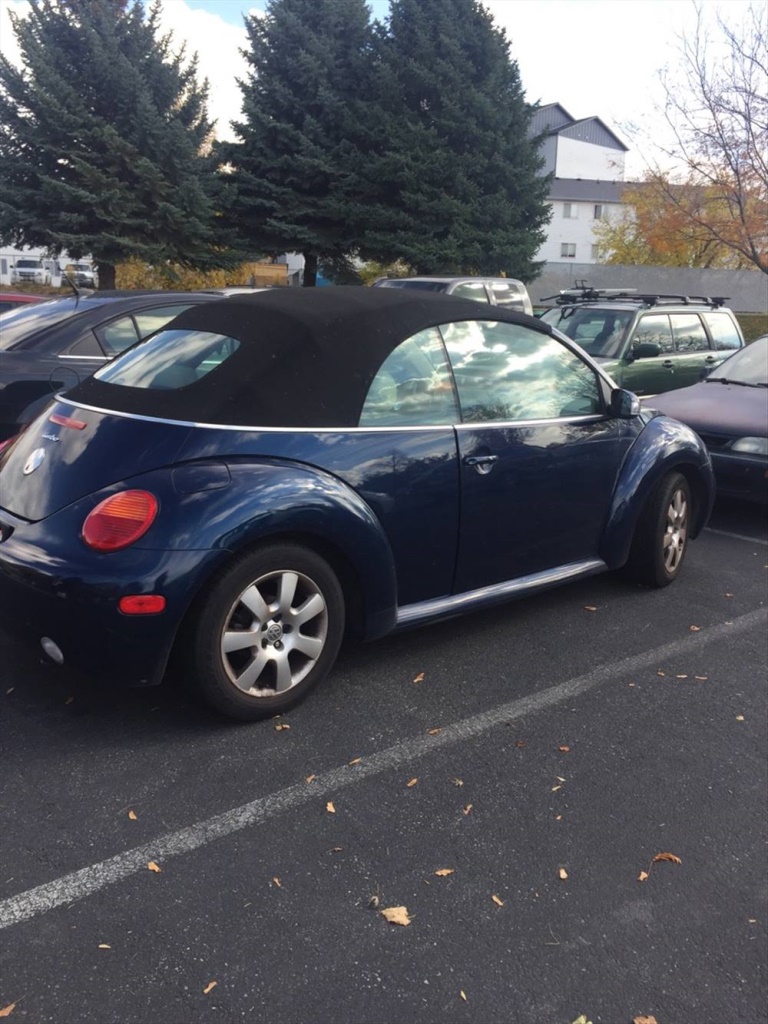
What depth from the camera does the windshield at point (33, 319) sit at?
698 cm

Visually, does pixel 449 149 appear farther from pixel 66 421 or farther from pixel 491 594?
pixel 66 421

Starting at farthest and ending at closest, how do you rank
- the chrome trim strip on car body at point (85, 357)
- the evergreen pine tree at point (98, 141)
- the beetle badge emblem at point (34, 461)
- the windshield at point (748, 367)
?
the evergreen pine tree at point (98, 141)
the windshield at point (748, 367)
the chrome trim strip on car body at point (85, 357)
the beetle badge emblem at point (34, 461)

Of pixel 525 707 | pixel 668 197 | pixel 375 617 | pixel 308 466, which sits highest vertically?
pixel 668 197

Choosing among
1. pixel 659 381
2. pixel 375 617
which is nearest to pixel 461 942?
pixel 375 617

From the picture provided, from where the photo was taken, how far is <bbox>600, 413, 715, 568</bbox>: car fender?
512 cm

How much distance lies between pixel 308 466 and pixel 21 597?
Result: 1187 millimetres

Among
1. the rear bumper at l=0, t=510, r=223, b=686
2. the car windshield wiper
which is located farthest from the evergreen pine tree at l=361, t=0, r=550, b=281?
the rear bumper at l=0, t=510, r=223, b=686

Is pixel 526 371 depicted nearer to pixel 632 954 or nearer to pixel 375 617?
pixel 375 617

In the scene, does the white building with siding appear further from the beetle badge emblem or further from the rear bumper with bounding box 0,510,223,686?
the rear bumper with bounding box 0,510,223,686

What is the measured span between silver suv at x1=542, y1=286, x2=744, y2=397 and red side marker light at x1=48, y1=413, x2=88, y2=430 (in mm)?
7188

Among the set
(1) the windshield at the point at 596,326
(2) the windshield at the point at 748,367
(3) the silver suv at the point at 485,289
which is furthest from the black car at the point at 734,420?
(3) the silver suv at the point at 485,289

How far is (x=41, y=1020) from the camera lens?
2219 millimetres

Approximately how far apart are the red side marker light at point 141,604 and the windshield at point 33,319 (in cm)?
431

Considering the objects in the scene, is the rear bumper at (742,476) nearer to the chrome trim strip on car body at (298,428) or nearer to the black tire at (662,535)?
the black tire at (662,535)
